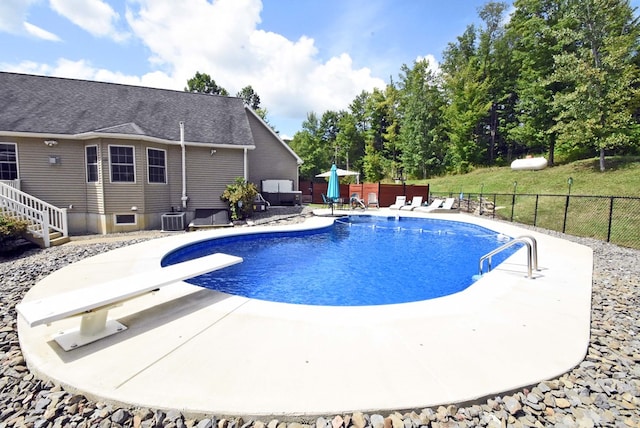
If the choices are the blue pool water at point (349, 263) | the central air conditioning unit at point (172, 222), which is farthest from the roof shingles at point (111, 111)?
the blue pool water at point (349, 263)

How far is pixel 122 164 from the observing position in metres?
10.8

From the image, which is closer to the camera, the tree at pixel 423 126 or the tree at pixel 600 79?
the tree at pixel 600 79

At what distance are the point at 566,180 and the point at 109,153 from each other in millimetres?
24543

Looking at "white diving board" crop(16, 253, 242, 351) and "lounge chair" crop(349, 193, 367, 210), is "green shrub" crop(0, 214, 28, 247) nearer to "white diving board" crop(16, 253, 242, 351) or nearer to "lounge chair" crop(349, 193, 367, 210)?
"white diving board" crop(16, 253, 242, 351)

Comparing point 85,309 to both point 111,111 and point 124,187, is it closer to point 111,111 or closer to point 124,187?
point 124,187

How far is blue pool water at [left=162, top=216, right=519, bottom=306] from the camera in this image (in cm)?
574

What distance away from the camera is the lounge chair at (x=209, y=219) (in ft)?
37.3

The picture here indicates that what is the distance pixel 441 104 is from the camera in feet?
109

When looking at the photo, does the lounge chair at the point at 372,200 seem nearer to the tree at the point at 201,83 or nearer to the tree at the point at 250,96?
the tree at the point at 201,83

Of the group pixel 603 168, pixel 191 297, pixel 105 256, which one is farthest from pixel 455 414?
pixel 603 168

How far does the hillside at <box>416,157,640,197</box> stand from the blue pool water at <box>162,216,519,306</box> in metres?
9.33

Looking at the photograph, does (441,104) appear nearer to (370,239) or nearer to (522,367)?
(370,239)

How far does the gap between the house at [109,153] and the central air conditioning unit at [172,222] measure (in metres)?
0.38

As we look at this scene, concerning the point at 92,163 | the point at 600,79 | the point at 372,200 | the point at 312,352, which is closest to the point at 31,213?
the point at 92,163
